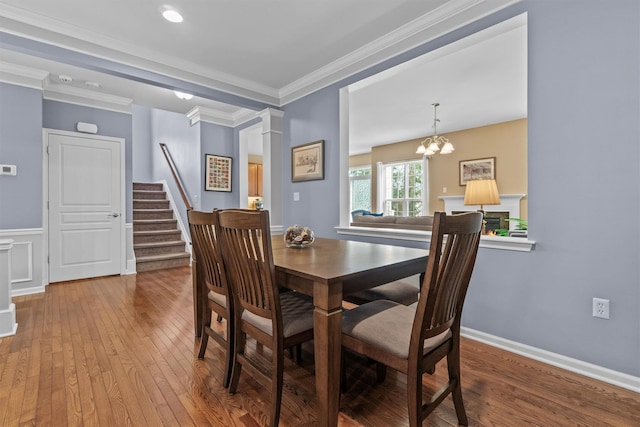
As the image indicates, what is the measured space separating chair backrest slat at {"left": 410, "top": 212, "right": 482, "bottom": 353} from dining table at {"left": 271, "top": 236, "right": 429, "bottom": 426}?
301 millimetres

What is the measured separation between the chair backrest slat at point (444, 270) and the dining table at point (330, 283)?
0.30m

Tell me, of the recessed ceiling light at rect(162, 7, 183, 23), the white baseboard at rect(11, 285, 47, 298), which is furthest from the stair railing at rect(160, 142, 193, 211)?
the recessed ceiling light at rect(162, 7, 183, 23)

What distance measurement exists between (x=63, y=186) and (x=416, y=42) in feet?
15.1

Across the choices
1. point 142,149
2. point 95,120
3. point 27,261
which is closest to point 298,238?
point 27,261

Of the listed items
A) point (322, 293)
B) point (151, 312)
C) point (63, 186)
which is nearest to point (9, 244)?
point (151, 312)

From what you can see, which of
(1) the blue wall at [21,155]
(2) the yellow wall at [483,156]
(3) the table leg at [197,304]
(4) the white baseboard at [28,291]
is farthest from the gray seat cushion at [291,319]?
(2) the yellow wall at [483,156]

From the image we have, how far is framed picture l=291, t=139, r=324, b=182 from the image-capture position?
366 cm

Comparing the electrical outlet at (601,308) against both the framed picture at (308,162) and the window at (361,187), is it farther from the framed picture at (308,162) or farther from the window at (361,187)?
the window at (361,187)

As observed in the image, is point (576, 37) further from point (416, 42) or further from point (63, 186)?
point (63, 186)

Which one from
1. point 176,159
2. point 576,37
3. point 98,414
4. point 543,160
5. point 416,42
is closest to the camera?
point 98,414

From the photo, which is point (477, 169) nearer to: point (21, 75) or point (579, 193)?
point (579, 193)

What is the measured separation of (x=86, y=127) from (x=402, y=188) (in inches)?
253

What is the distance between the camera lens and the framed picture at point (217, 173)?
5316 mm

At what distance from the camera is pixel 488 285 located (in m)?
2.27
